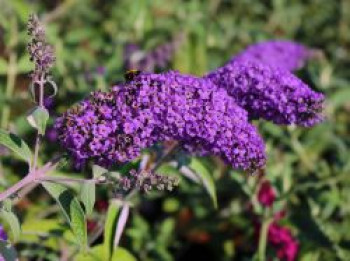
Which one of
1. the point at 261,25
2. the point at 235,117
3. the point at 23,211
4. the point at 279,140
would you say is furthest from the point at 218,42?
the point at 235,117

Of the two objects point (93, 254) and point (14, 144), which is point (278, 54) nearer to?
point (93, 254)

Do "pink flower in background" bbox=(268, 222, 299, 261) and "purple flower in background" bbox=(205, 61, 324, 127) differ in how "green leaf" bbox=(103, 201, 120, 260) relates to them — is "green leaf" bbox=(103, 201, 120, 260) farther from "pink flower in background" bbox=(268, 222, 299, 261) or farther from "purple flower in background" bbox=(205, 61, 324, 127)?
"pink flower in background" bbox=(268, 222, 299, 261)

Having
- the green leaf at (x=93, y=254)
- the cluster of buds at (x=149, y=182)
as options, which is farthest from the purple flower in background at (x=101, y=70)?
the cluster of buds at (x=149, y=182)

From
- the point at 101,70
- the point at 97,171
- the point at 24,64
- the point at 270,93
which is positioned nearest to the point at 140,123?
the point at 97,171

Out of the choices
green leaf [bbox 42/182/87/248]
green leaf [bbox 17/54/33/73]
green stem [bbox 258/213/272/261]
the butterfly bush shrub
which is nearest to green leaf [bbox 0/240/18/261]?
the butterfly bush shrub

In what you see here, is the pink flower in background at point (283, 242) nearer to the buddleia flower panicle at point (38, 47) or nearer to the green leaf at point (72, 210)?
the green leaf at point (72, 210)

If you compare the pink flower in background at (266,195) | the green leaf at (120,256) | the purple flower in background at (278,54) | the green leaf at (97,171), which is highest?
the purple flower in background at (278,54)
